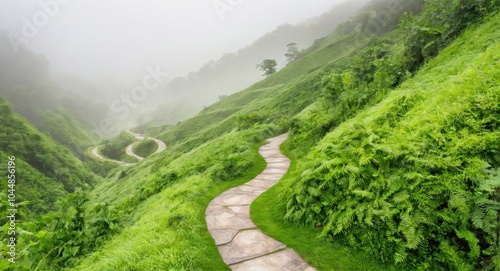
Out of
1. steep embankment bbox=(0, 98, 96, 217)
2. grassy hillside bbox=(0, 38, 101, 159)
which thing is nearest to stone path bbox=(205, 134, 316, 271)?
steep embankment bbox=(0, 98, 96, 217)

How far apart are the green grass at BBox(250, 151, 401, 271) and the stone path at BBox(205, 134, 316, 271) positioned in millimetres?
152

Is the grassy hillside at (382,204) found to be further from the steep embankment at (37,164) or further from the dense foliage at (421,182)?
the steep embankment at (37,164)

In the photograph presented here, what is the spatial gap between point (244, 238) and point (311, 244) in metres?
1.30

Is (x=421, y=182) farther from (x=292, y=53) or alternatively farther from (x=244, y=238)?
(x=292, y=53)

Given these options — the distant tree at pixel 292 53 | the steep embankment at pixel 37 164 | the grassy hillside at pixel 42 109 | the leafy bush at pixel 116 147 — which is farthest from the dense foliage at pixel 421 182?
the distant tree at pixel 292 53

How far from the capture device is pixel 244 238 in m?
5.43

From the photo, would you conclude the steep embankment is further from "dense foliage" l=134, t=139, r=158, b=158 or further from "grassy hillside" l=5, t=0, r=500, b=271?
"grassy hillside" l=5, t=0, r=500, b=271

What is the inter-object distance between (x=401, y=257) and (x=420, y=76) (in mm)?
7234

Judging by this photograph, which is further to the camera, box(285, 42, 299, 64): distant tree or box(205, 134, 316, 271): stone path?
box(285, 42, 299, 64): distant tree

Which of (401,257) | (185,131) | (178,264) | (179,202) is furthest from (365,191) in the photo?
(185,131)

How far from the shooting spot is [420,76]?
9.15m

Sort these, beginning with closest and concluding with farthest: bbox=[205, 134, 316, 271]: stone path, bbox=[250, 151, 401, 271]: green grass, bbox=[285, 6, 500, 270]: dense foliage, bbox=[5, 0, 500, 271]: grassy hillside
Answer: bbox=[285, 6, 500, 270]: dense foliage
bbox=[5, 0, 500, 271]: grassy hillside
bbox=[250, 151, 401, 271]: green grass
bbox=[205, 134, 316, 271]: stone path

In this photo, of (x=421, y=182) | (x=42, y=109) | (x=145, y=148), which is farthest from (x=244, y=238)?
(x=42, y=109)

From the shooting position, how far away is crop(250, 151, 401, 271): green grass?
4.40 m
